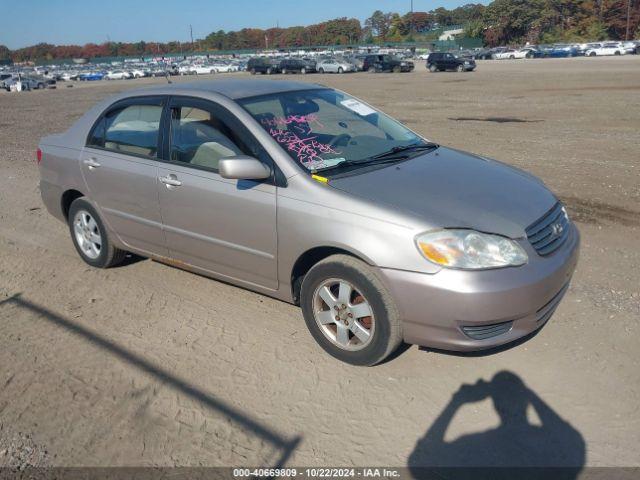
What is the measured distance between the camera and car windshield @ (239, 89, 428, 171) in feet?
13.4

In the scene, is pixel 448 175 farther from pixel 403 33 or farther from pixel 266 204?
pixel 403 33

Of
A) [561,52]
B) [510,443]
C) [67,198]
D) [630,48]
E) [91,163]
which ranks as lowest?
[510,443]

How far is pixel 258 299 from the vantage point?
4730 millimetres

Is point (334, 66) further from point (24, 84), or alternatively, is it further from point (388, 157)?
point (388, 157)

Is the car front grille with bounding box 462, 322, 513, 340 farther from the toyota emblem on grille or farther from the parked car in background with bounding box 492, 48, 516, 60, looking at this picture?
the parked car in background with bounding box 492, 48, 516, 60

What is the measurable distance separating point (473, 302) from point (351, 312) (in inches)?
30.8

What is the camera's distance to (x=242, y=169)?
3738 mm

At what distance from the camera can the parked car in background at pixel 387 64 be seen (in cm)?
4981

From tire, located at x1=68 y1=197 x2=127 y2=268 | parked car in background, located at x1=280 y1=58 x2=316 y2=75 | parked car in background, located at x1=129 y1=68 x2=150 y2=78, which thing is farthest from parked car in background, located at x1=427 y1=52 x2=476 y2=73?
tire, located at x1=68 y1=197 x2=127 y2=268

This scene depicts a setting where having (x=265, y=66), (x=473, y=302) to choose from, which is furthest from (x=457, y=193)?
(x=265, y=66)

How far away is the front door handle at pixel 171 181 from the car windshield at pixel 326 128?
76cm

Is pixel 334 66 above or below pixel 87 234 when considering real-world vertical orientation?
above

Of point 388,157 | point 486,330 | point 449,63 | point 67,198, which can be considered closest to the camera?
point 486,330

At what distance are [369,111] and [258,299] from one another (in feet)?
6.05
